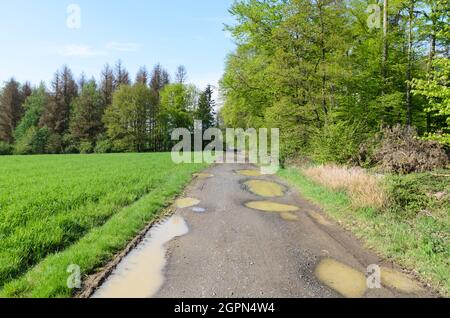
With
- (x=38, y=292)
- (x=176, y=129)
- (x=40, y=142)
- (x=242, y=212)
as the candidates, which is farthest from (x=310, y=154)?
(x=40, y=142)

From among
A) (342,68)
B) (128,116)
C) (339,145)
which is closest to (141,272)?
(339,145)

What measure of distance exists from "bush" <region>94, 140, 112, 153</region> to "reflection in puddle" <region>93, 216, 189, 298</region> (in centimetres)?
4079

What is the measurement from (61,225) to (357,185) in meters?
7.99

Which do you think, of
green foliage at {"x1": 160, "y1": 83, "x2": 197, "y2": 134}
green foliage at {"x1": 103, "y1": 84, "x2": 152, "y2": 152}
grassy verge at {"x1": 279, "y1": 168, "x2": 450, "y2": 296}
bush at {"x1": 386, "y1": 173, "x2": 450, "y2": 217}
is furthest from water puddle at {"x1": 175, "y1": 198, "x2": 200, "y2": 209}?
green foliage at {"x1": 160, "y1": 83, "x2": 197, "y2": 134}

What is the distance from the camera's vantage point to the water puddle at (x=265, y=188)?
36.7 ft

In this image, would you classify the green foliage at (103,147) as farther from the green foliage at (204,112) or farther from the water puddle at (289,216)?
the water puddle at (289,216)

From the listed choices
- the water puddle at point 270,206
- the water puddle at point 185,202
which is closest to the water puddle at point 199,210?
the water puddle at point 185,202

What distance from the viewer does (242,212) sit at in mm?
8625

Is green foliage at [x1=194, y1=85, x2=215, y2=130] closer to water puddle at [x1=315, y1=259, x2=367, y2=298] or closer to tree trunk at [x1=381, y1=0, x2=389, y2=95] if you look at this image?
tree trunk at [x1=381, y1=0, x2=389, y2=95]

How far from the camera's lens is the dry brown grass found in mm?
8008

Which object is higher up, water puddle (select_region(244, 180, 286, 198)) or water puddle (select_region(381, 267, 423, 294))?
water puddle (select_region(244, 180, 286, 198))

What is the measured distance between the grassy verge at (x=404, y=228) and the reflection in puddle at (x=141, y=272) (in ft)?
13.3
